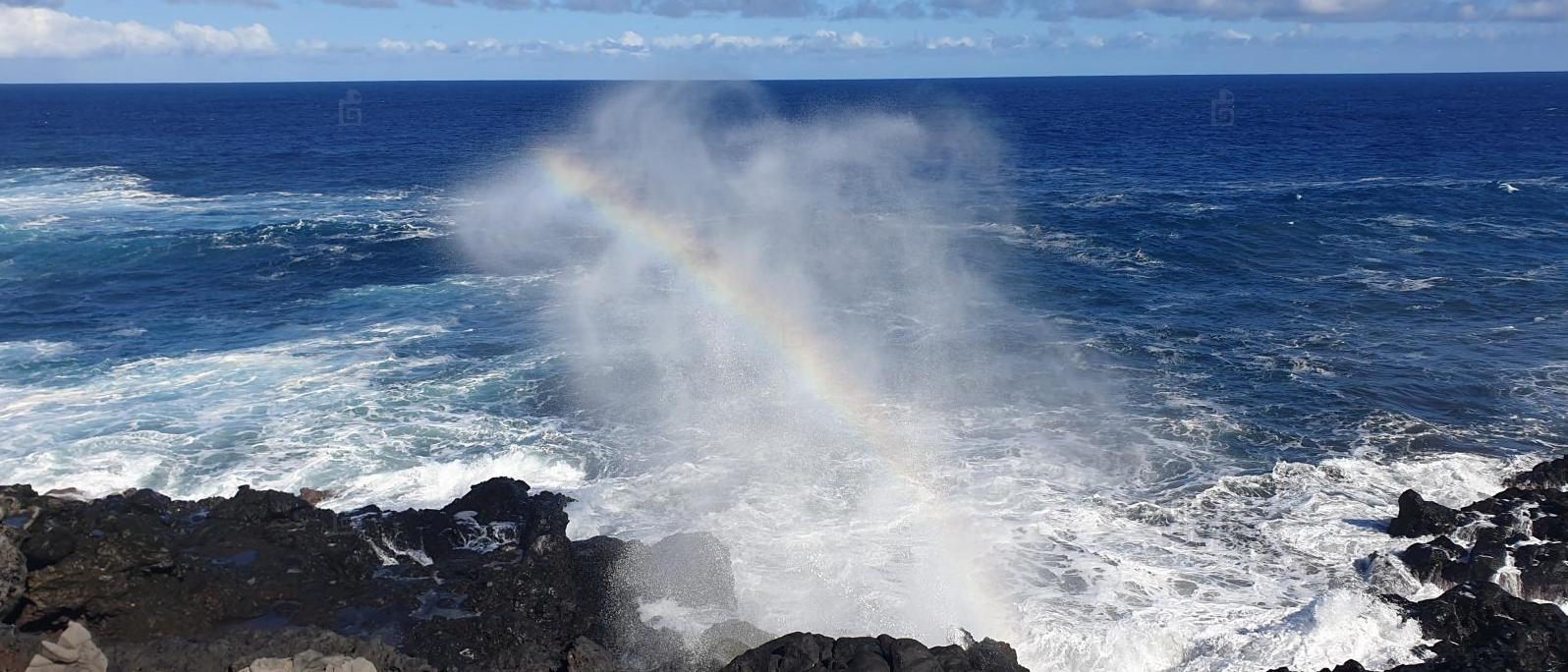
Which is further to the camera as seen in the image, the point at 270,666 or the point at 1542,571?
the point at 1542,571

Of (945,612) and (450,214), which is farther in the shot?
(450,214)

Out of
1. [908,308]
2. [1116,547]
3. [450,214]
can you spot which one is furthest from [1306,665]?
[450,214]

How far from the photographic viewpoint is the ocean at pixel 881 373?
2758 centimetres

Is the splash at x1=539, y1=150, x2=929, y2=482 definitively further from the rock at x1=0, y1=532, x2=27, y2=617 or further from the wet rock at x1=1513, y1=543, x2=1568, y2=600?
the rock at x1=0, y1=532, x2=27, y2=617

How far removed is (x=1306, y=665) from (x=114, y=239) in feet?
223

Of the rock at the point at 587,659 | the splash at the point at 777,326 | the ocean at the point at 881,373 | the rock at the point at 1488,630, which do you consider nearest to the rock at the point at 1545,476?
the ocean at the point at 881,373

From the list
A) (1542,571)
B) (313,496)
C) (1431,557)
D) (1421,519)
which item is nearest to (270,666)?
(313,496)

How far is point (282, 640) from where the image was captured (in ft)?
68.0

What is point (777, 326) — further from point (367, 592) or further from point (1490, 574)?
point (1490, 574)

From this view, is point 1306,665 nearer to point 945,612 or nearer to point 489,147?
point 945,612

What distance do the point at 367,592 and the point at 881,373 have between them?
910 inches

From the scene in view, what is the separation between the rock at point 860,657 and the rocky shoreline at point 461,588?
0.13ft

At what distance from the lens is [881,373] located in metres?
43.2

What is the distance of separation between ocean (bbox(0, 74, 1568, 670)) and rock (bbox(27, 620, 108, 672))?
1092cm
